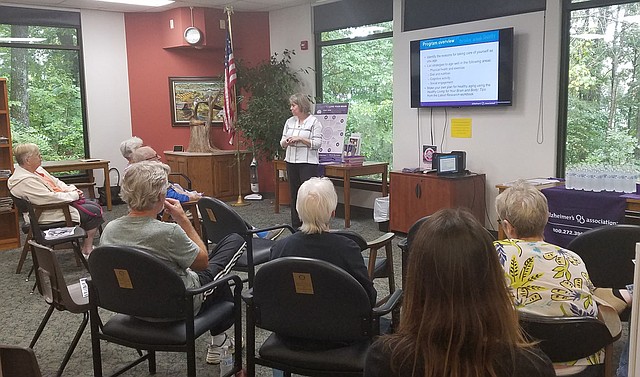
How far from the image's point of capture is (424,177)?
5609 millimetres

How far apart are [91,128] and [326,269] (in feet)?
23.3

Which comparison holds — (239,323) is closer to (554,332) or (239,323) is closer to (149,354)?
(149,354)

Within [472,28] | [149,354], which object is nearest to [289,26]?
[472,28]

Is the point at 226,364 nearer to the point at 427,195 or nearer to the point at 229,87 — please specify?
the point at 427,195

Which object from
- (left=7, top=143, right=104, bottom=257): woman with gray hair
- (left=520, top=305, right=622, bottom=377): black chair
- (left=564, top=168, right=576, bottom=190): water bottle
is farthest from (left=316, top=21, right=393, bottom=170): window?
(left=520, top=305, right=622, bottom=377): black chair

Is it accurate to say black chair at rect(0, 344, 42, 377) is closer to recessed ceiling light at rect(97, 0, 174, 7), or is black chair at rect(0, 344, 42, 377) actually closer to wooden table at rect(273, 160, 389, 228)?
wooden table at rect(273, 160, 389, 228)

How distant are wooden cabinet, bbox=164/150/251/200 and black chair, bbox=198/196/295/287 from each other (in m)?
4.32

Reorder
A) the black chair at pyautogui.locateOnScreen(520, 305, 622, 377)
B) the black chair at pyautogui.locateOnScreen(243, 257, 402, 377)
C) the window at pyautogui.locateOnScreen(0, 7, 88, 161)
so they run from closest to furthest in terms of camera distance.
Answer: the black chair at pyautogui.locateOnScreen(520, 305, 622, 377) → the black chair at pyautogui.locateOnScreen(243, 257, 402, 377) → the window at pyautogui.locateOnScreen(0, 7, 88, 161)

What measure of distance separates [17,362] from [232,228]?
234cm

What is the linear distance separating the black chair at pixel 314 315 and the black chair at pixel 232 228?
1.11 m

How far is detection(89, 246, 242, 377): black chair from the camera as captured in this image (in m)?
2.27

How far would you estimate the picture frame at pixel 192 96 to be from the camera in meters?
8.44

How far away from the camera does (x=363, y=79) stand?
7215 millimetres

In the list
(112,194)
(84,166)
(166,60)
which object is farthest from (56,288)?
(166,60)
